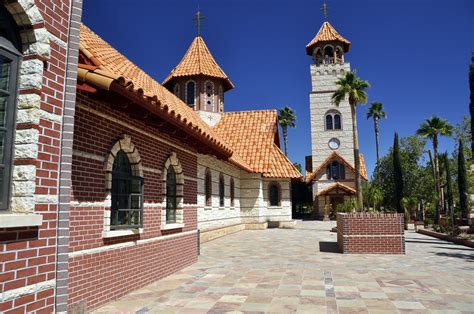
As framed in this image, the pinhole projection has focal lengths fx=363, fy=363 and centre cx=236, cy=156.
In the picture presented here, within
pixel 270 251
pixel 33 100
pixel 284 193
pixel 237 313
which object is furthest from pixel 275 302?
pixel 284 193

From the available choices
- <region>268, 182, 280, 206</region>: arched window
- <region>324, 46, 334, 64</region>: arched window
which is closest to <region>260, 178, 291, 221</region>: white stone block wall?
<region>268, 182, 280, 206</region>: arched window

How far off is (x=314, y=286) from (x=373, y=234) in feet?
17.7

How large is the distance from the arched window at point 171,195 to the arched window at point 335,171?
29670 mm

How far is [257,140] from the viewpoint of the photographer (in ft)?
82.2

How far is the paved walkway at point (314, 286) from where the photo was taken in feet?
19.5

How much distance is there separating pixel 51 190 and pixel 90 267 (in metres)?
2.56

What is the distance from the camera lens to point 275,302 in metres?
6.24

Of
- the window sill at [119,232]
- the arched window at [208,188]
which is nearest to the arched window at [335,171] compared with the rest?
the arched window at [208,188]

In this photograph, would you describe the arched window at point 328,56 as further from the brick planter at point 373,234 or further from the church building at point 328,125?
the brick planter at point 373,234

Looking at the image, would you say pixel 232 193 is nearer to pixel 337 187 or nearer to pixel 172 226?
pixel 172 226

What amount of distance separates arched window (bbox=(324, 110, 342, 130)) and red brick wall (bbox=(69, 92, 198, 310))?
104ft

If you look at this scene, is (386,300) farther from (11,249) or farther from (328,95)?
(328,95)

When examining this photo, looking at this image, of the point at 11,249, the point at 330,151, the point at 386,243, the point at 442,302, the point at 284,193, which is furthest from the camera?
the point at 330,151

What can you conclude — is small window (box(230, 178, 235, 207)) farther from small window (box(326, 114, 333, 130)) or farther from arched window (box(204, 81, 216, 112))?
small window (box(326, 114, 333, 130))
